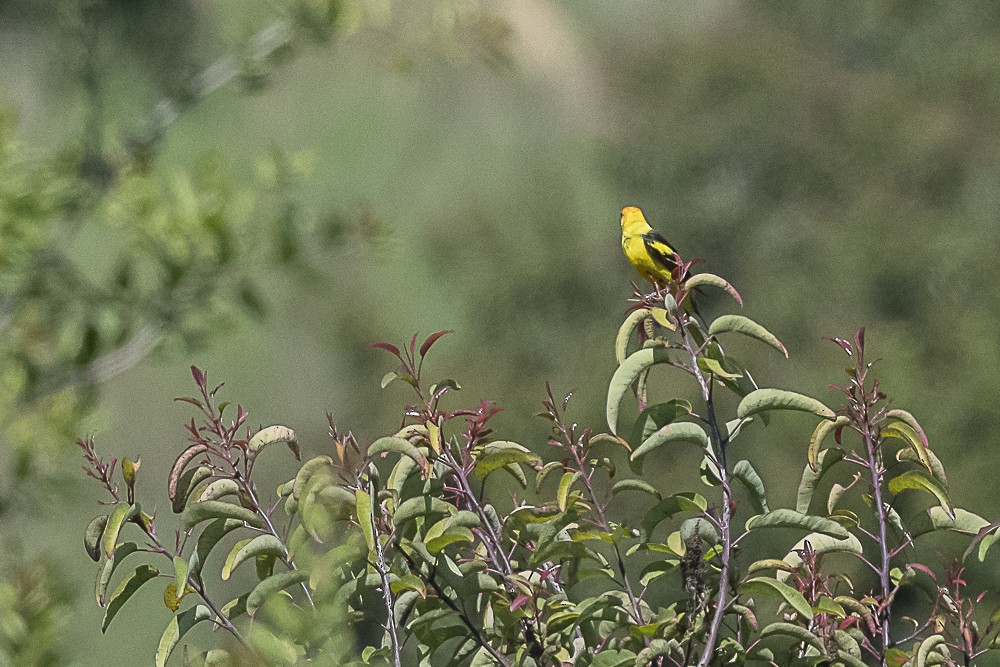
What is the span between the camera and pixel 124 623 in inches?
671

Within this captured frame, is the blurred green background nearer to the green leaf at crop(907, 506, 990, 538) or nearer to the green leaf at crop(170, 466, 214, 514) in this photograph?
the green leaf at crop(170, 466, 214, 514)

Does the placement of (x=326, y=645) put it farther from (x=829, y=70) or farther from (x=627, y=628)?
(x=829, y=70)

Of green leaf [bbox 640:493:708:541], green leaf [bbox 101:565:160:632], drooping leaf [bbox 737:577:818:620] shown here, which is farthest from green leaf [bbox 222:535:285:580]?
drooping leaf [bbox 737:577:818:620]

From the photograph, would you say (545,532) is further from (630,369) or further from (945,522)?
(945,522)

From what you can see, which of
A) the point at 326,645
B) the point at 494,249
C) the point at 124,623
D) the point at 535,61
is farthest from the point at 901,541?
the point at 535,61

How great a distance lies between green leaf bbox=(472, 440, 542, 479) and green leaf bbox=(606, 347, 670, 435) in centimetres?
15

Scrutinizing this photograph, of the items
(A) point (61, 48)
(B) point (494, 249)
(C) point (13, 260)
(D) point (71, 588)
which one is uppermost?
(B) point (494, 249)

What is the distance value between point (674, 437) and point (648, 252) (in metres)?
2.81

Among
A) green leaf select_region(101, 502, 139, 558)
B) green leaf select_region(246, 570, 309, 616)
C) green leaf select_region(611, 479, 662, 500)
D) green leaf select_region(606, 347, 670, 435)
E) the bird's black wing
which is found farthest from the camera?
the bird's black wing

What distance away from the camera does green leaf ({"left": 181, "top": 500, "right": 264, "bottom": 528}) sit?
181 centimetres

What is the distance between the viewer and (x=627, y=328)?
201 cm

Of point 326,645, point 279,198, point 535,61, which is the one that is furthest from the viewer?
point 535,61

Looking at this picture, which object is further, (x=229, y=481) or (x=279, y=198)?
(x=279, y=198)

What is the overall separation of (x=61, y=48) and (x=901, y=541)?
5.93m
